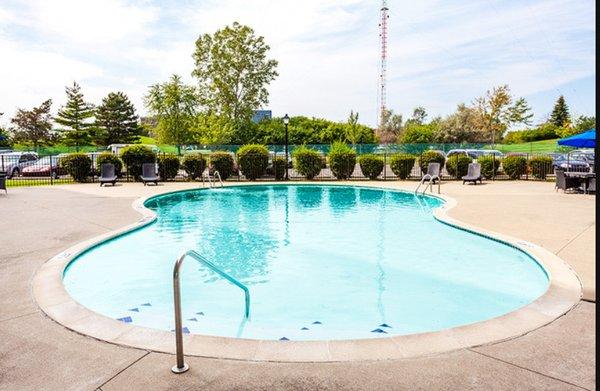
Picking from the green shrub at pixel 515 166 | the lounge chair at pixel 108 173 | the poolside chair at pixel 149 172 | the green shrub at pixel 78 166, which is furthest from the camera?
the green shrub at pixel 515 166

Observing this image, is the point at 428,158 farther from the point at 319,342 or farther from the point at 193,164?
the point at 319,342

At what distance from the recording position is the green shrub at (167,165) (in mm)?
23016

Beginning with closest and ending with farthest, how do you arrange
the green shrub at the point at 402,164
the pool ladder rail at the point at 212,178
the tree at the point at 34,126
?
the pool ladder rail at the point at 212,178, the green shrub at the point at 402,164, the tree at the point at 34,126

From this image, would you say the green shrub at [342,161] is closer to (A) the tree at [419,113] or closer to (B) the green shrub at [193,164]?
(B) the green shrub at [193,164]

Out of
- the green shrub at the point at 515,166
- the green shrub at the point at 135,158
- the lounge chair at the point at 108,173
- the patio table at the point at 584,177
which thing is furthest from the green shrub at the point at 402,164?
the lounge chair at the point at 108,173

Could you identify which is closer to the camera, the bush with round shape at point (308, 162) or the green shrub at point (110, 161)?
the green shrub at point (110, 161)

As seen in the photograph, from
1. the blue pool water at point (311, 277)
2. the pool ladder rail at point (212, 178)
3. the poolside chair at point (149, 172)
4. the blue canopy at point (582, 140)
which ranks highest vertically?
the blue canopy at point (582, 140)

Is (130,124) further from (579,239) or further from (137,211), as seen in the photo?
(579,239)

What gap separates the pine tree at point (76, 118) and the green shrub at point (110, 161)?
41890 mm

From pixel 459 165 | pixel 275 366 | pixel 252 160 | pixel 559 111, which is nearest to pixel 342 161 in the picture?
pixel 252 160

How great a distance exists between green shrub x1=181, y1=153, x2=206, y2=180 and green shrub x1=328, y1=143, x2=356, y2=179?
711 centimetres

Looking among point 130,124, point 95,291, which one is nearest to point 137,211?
point 95,291

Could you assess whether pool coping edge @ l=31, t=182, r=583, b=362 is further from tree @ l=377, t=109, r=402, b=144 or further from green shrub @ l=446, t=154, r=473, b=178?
tree @ l=377, t=109, r=402, b=144

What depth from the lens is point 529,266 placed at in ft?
23.8
